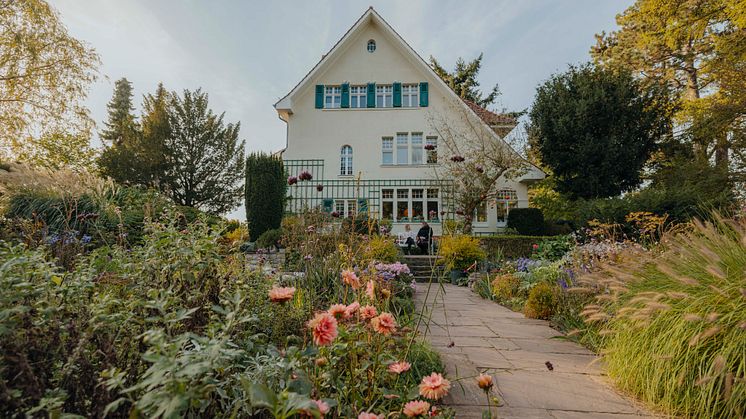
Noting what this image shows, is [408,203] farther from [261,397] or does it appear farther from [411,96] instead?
[261,397]

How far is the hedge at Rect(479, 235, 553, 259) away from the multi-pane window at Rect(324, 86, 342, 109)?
921cm

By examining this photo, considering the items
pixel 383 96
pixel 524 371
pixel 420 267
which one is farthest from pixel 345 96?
pixel 524 371

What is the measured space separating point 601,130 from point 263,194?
1280 centimetres

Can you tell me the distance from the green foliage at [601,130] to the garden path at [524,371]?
473 inches

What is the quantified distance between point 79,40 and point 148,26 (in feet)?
37.4

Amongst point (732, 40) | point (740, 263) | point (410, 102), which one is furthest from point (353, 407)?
point (732, 40)

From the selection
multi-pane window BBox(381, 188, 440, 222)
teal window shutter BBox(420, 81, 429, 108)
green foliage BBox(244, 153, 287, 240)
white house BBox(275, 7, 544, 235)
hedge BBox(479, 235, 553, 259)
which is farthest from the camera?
teal window shutter BBox(420, 81, 429, 108)

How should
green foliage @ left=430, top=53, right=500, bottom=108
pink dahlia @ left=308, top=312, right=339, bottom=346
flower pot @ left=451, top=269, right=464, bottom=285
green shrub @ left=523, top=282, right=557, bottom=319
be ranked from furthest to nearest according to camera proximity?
green foliage @ left=430, top=53, right=500, bottom=108 → flower pot @ left=451, top=269, right=464, bottom=285 → green shrub @ left=523, top=282, right=557, bottom=319 → pink dahlia @ left=308, top=312, right=339, bottom=346

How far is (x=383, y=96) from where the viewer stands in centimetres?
1599

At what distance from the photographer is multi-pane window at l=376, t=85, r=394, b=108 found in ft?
52.4

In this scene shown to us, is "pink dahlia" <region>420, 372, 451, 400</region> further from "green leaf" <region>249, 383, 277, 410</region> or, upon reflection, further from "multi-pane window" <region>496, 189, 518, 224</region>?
"multi-pane window" <region>496, 189, 518, 224</region>

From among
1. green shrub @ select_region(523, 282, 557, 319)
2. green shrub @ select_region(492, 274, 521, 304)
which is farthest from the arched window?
green shrub @ select_region(523, 282, 557, 319)

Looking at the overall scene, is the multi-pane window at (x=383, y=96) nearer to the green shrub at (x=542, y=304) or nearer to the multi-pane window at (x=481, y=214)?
the multi-pane window at (x=481, y=214)

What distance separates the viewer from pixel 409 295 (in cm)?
490
